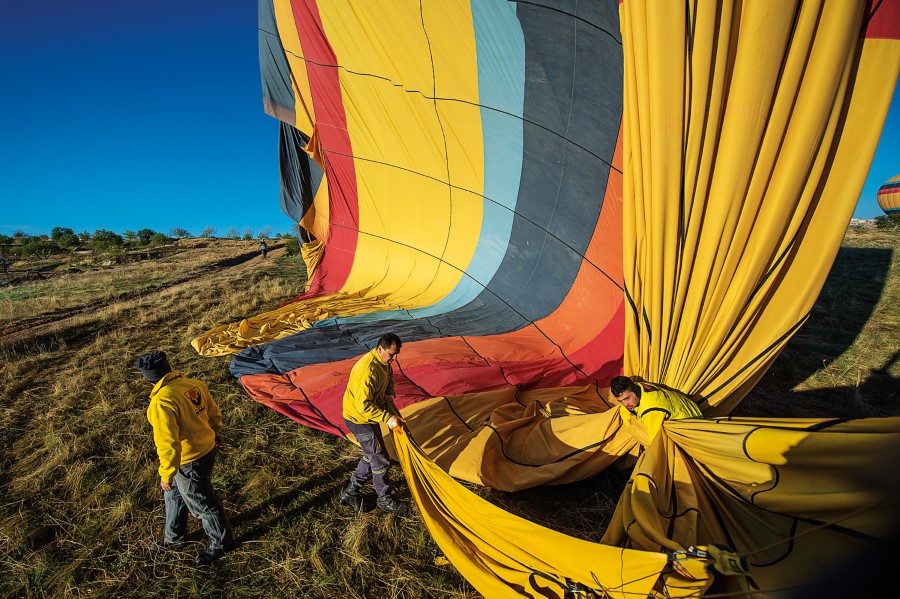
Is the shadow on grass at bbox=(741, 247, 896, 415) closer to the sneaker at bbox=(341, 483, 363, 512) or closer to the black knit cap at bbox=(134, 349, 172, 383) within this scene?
the sneaker at bbox=(341, 483, 363, 512)

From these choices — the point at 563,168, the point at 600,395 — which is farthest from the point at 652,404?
the point at 563,168

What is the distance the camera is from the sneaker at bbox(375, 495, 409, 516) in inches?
123

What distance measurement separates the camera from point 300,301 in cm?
758

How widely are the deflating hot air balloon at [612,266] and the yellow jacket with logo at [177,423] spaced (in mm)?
1189

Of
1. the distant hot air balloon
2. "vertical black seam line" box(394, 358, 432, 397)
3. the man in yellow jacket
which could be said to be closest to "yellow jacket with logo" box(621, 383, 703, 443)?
the man in yellow jacket

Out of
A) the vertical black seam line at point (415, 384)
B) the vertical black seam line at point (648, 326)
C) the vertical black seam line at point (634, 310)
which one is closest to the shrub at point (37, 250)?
the vertical black seam line at point (415, 384)

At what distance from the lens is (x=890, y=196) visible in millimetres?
24422

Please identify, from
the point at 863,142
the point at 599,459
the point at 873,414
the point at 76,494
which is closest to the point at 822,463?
the point at 599,459

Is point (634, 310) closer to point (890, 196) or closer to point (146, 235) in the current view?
point (890, 196)

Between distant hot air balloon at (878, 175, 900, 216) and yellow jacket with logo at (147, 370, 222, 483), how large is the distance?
107 feet

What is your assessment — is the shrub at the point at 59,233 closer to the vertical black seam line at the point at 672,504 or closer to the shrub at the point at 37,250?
the shrub at the point at 37,250

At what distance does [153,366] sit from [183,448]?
49 centimetres

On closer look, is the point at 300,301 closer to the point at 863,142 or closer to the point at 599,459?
the point at 599,459

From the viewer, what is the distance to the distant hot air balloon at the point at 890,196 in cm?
2398
